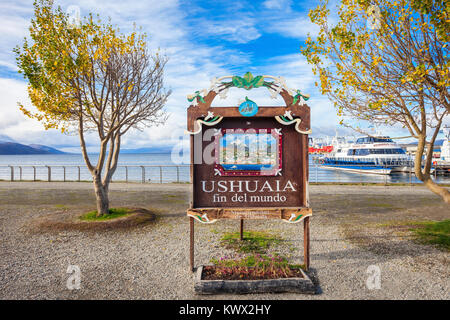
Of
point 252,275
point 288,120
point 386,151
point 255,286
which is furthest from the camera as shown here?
point 386,151

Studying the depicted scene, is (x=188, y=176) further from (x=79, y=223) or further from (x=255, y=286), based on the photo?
(x=255, y=286)

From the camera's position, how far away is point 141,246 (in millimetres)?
6816

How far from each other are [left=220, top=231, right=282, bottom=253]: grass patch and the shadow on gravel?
2.89m

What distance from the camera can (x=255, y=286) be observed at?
4566 mm

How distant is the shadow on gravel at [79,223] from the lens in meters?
8.30

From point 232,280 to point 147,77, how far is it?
7.38 metres

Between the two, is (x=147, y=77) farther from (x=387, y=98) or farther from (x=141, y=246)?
(x=387, y=98)

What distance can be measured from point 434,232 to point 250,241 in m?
4.92

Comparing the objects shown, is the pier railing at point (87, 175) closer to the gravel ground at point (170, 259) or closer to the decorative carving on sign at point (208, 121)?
the gravel ground at point (170, 259)

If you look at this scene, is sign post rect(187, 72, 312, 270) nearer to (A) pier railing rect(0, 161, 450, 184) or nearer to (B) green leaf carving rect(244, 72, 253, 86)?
(B) green leaf carving rect(244, 72, 253, 86)

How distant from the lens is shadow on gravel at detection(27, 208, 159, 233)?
8297 millimetres

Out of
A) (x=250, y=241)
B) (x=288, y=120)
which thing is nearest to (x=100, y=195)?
(x=250, y=241)

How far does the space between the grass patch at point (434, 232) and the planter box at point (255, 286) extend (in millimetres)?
4227
